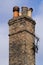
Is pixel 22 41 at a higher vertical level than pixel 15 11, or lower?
lower

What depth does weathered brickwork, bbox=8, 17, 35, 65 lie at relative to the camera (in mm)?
15508

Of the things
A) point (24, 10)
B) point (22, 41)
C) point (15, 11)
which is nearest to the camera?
point (22, 41)

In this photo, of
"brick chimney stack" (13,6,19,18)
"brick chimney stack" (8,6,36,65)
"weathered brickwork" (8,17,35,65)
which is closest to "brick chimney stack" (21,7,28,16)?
"brick chimney stack" (8,6,36,65)

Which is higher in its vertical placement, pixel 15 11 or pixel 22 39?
pixel 15 11

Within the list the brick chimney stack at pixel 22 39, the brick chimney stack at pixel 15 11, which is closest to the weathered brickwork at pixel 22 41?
the brick chimney stack at pixel 22 39

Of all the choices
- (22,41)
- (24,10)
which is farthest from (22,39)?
(24,10)

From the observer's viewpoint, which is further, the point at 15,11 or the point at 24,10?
the point at 15,11

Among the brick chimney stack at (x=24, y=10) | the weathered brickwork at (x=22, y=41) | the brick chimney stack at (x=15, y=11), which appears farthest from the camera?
the brick chimney stack at (x=15, y=11)

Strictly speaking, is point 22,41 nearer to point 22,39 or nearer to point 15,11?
point 22,39

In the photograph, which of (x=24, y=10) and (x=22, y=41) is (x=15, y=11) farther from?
(x=22, y=41)

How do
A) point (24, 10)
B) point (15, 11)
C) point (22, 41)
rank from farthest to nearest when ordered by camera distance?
1. point (15, 11)
2. point (24, 10)
3. point (22, 41)

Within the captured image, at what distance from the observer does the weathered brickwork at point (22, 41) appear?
15.5 meters

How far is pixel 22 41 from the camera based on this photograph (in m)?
15.8

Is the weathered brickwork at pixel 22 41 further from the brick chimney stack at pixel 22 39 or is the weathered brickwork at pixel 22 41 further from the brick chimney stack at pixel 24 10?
the brick chimney stack at pixel 24 10
